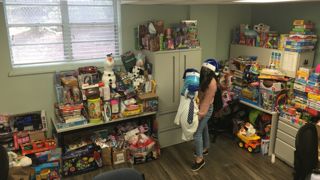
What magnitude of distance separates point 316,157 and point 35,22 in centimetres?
347

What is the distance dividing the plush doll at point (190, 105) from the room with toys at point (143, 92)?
0.01 meters

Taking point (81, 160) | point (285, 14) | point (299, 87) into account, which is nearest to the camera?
point (81, 160)

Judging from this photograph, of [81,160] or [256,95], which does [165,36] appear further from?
[81,160]

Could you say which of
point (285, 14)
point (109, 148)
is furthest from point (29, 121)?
point (285, 14)

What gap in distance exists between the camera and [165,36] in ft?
12.2

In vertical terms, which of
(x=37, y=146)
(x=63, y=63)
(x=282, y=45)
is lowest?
(x=37, y=146)

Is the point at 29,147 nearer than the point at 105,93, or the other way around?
the point at 29,147

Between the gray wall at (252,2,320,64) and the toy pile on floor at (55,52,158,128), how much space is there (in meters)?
2.20

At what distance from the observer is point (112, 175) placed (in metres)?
1.77

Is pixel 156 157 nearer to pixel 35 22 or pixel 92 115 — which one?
pixel 92 115

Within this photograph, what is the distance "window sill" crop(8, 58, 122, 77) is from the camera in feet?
11.0

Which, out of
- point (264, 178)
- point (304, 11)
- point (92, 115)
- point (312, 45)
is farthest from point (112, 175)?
point (304, 11)

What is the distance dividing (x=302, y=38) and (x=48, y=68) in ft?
10.9

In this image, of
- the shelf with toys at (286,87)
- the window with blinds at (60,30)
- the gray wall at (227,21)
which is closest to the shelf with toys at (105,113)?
the window with blinds at (60,30)
